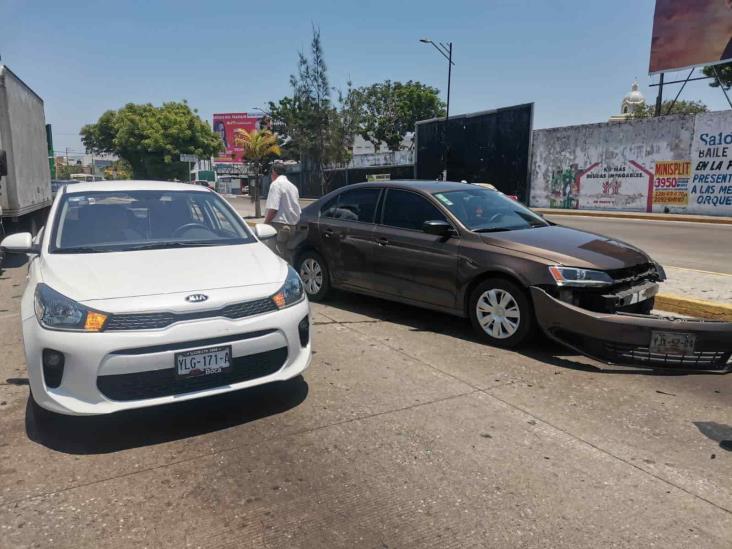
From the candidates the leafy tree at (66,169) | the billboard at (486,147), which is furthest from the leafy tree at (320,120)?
the leafy tree at (66,169)

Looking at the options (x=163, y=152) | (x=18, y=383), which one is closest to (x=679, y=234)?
(x=18, y=383)

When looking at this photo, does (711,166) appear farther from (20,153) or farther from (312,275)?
(20,153)

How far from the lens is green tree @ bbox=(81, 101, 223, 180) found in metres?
52.4

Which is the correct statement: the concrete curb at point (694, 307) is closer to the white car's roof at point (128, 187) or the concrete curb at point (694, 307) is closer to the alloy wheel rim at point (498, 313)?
the alloy wheel rim at point (498, 313)

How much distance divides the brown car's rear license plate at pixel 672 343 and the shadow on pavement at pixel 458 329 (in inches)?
13.0

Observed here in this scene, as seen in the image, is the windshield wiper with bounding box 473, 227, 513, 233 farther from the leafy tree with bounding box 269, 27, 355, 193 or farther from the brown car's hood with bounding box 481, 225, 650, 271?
the leafy tree with bounding box 269, 27, 355, 193

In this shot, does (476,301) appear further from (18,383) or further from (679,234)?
(679,234)

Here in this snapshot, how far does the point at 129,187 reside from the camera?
5.16 metres

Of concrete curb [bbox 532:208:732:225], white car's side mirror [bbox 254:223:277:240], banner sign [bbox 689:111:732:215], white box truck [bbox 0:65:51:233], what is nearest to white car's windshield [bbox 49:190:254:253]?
white car's side mirror [bbox 254:223:277:240]

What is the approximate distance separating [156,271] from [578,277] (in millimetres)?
3528

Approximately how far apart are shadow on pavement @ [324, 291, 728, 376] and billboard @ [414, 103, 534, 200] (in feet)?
89.8

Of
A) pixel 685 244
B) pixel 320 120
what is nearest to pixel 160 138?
pixel 320 120

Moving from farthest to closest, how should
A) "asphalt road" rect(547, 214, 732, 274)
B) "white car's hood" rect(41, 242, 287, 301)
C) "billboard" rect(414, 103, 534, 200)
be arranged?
"billboard" rect(414, 103, 534, 200), "asphalt road" rect(547, 214, 732, 274), "white car's hood" rect(41, 242, 287, 301)

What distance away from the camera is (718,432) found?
372 cm
